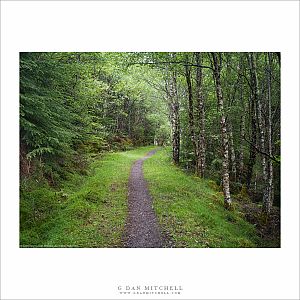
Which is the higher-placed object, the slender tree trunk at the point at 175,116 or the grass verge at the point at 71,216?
the slender tree trunk at the point at 175,116

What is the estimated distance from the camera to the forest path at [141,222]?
5.36m

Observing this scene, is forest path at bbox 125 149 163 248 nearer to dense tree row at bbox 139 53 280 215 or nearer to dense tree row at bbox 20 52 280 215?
dense tree row at bbox 20 52 280 215

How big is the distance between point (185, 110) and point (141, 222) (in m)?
7.16

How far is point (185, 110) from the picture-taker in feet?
39.4

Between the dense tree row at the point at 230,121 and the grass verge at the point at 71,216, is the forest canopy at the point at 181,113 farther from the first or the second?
the grass verge at the point at 71,216

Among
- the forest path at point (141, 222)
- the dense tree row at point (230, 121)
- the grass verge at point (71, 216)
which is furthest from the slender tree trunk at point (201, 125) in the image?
the grass verge at point (71, 216)

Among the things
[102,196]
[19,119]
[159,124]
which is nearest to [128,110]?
[159,124]

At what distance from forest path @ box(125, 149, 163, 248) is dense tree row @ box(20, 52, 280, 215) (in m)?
2.24

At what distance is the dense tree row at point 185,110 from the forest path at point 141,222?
224 cm

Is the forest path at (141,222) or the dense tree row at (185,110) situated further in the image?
the dense tree row at (185,110)

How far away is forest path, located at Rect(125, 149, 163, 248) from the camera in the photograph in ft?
17.6

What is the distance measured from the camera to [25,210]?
5473 millimetres

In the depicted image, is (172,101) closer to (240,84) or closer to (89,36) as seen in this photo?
(240,84)

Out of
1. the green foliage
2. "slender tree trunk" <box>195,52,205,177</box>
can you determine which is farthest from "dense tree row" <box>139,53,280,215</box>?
the green foliage
